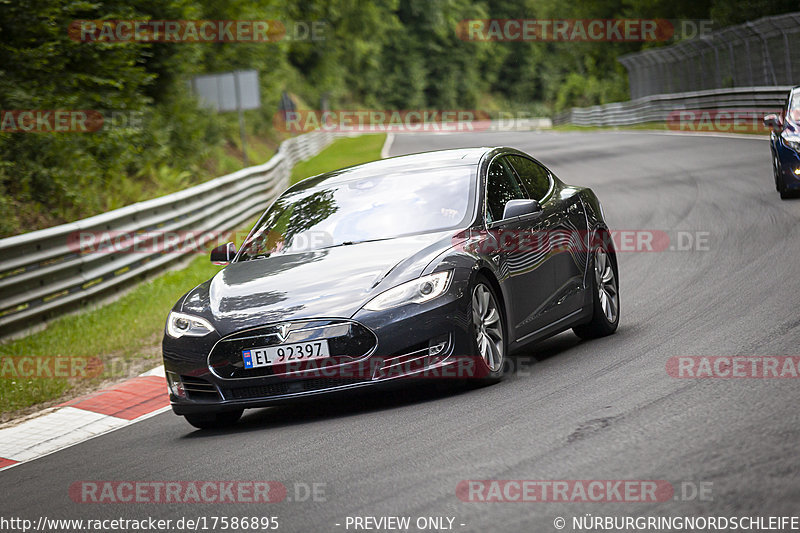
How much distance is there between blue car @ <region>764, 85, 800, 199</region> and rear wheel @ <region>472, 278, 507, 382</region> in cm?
872

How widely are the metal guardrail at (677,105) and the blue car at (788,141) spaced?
1286cm

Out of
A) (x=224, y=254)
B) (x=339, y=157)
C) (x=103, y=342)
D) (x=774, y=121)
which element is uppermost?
(x=774, y=121)

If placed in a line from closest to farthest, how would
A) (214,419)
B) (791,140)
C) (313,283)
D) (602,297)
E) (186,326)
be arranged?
(313,283), (186,326), (214,419), (602,297), (791,140)

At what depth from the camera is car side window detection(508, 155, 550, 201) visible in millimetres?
8438

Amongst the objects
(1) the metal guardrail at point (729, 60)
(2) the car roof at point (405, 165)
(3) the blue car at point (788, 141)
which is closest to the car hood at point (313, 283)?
(2) the car roof at point (405, 165)

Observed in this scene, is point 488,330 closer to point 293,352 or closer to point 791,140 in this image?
point 293,352

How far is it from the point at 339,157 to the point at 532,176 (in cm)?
3283

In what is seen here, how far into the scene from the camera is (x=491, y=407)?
616 centimetres

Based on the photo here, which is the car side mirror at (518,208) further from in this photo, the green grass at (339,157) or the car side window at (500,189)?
the green grass at (339,157)

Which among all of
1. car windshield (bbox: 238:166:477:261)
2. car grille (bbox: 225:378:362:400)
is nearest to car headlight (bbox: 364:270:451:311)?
car grille (bbox: 225:378:362:400)

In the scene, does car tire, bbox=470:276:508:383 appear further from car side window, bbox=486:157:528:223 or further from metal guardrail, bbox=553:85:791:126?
metal guardrail, bbox=553:85:791:126

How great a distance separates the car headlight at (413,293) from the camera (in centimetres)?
650

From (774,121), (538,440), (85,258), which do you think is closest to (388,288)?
(538,440)

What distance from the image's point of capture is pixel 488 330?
22.7 feet
